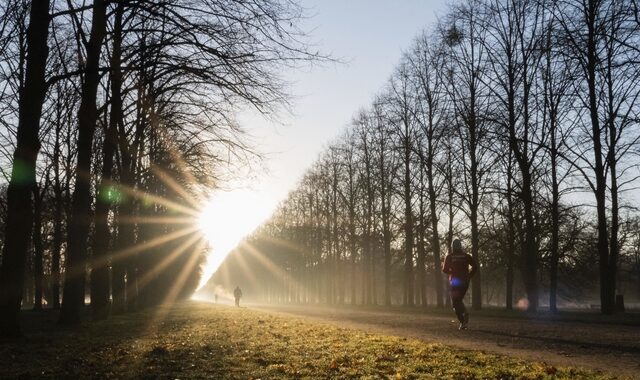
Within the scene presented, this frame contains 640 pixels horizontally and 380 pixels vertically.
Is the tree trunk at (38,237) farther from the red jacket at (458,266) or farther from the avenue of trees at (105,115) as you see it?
the red jacket at (458,266)

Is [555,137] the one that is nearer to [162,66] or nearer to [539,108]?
[539,108]

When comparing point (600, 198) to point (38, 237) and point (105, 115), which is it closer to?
point (105, 115)

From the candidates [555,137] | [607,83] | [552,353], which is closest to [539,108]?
[555,137]

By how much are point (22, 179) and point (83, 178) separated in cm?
383

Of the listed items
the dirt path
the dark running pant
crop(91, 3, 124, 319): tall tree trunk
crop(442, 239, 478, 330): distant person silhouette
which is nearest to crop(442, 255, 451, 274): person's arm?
crop(442, 239, 478, 330): distant person silhouette

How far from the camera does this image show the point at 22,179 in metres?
10.0

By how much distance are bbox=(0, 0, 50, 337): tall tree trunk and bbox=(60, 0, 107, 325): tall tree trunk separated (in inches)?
120

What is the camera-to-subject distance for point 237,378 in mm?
6359

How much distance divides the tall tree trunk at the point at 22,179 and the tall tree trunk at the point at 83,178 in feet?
10.00

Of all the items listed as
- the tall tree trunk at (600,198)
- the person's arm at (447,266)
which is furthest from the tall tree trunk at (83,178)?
the tall tree trunk at (600,198)

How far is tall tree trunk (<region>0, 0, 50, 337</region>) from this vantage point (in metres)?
9.84

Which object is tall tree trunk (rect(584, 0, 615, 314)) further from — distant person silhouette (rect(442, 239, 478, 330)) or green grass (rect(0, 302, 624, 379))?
green grass (rect(0, 302, 624, 379))

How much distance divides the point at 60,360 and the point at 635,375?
7187 millimetres

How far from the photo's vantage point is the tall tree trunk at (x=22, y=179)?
9844 millimetres
